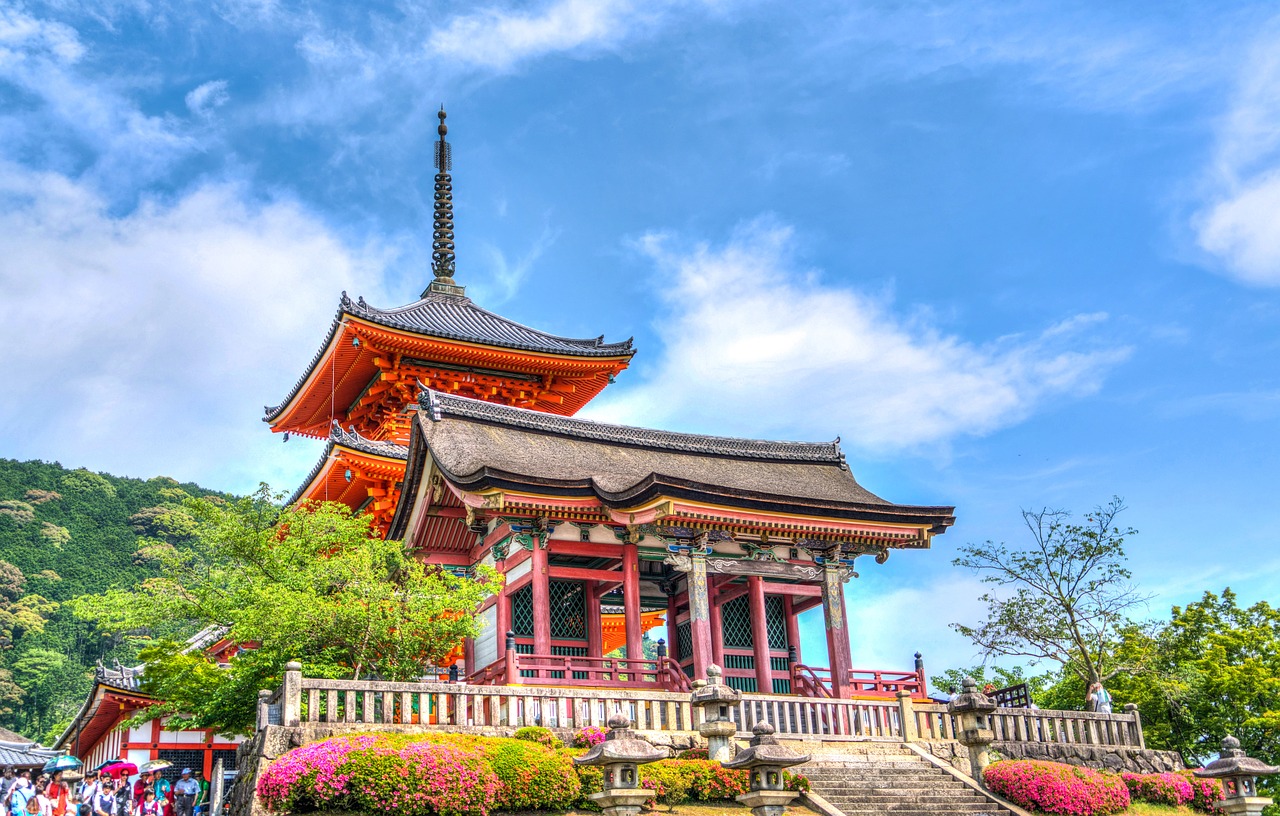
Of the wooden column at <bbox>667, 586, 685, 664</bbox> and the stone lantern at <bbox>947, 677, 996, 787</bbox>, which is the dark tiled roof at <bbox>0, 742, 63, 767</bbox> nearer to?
the wooden column at <bbox>667, 586, 685, 664</bbox>

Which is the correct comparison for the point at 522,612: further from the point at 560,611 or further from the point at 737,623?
the point at 737,623

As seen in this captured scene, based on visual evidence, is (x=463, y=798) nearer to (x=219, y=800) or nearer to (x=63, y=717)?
(x=219, y=800)

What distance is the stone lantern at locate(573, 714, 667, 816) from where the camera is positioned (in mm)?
15062

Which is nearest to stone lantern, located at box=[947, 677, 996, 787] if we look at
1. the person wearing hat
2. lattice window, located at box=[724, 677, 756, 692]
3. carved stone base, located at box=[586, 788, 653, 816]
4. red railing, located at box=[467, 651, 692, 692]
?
red railing, located at box=[467, 651, 692, 692]

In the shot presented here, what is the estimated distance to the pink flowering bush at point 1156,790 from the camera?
68.0ft

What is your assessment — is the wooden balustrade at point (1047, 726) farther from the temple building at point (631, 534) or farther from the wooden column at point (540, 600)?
the wooden column at point (540, 600)

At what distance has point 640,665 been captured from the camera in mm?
21672

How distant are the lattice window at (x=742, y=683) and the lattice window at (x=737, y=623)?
0.80 m

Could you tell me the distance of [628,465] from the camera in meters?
26.7

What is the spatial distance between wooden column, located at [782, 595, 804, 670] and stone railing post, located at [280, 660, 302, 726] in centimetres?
1291

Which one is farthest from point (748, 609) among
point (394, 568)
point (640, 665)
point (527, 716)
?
point (527, 716)

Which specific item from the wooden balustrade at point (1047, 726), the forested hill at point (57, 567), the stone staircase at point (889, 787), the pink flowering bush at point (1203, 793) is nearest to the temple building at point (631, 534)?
the wooden balustrade at point (1047, 726)

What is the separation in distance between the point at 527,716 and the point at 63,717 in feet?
213

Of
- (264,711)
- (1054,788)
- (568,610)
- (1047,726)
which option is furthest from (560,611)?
(1054,788)
